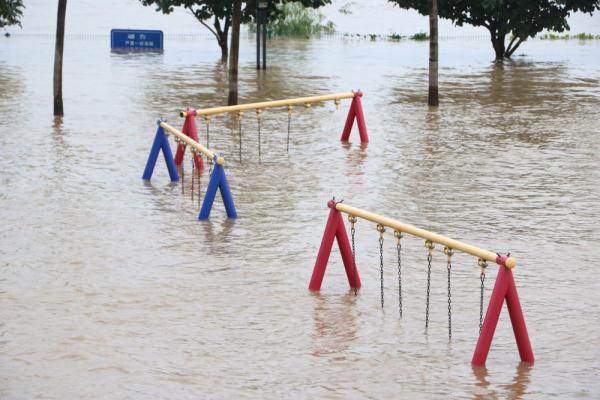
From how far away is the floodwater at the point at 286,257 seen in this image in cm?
871

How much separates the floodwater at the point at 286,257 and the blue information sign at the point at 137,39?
21663 mm

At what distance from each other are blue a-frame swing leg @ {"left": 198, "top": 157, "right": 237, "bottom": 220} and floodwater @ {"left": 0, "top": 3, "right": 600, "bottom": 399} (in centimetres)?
16

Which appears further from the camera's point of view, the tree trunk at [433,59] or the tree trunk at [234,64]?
the tree trunk at [433,59]

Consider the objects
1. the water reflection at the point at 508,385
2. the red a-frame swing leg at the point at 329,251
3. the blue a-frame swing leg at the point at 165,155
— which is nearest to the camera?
the water reflection at the point at 508,385

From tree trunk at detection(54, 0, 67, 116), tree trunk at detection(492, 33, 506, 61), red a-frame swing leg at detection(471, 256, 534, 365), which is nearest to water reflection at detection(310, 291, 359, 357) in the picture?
red a-frame swing leg at detection(471, 256, 534, 365)

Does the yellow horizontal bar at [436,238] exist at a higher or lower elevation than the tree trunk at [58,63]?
lower

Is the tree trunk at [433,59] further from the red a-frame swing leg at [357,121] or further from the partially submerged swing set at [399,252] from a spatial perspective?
the partially submerged swing set at [399,252]

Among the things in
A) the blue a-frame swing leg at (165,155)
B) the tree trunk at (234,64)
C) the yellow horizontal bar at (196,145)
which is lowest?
the blue a-frame swing leg at (165,155)

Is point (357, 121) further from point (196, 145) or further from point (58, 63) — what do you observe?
point (196, 145)

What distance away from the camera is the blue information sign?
159ft

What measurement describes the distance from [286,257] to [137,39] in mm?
37706

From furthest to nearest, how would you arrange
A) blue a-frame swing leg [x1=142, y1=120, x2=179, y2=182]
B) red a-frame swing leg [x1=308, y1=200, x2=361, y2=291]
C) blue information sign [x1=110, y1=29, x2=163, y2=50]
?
1. blue information sign [x1=110, y1=29, x2=163, y2=50]
2. blue a-frame swing leg [x1=142, y1=120, x2=179, y2=182]
3. red a-frame swing leg [x1=308, y1=200, x2=361, y2=291]

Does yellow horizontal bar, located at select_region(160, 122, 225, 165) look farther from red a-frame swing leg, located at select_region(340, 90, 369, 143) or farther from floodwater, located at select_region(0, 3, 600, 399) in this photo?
red a-frame swing leg, located at select_region(340, 90, 369, 143)

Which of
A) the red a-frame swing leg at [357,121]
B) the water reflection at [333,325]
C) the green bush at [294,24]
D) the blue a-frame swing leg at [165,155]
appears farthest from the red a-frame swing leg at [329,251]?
the green bush at [294,24]
